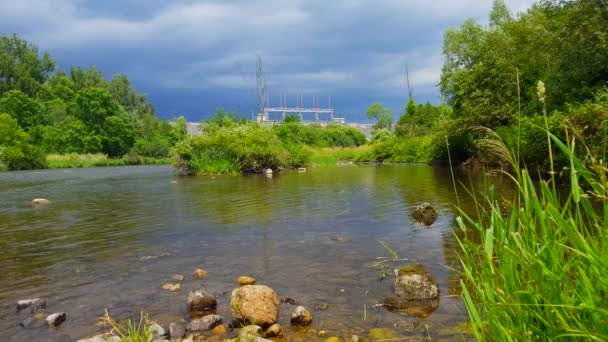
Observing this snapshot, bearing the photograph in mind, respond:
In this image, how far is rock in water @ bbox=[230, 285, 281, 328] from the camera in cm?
475

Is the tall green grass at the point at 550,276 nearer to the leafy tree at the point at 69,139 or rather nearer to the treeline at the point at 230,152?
the treeline at the point at 230,152

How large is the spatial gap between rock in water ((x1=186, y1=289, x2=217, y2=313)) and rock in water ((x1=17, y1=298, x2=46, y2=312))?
1920 mm

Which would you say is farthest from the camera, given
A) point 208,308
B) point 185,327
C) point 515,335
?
point 208,308

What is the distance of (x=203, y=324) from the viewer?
4754 millimetres

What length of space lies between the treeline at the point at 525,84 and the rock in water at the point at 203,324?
11.4ft

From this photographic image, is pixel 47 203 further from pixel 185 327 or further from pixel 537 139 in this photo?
pixel 537 139

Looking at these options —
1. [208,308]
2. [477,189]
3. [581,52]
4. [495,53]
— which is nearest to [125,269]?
[208,308]

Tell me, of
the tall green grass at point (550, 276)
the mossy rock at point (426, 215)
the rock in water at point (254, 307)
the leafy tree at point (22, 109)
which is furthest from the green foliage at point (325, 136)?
the tall green grass at point (550, 276)

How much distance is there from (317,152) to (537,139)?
163 feet

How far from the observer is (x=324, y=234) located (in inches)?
381

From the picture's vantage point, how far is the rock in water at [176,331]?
4.53 metres

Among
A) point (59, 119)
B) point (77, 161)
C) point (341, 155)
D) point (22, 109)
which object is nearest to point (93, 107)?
point (59, 119)

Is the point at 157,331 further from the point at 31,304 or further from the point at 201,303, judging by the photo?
the point at 31,304

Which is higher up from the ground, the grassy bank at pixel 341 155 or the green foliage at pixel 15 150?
the green foliage at pixel 15 150
